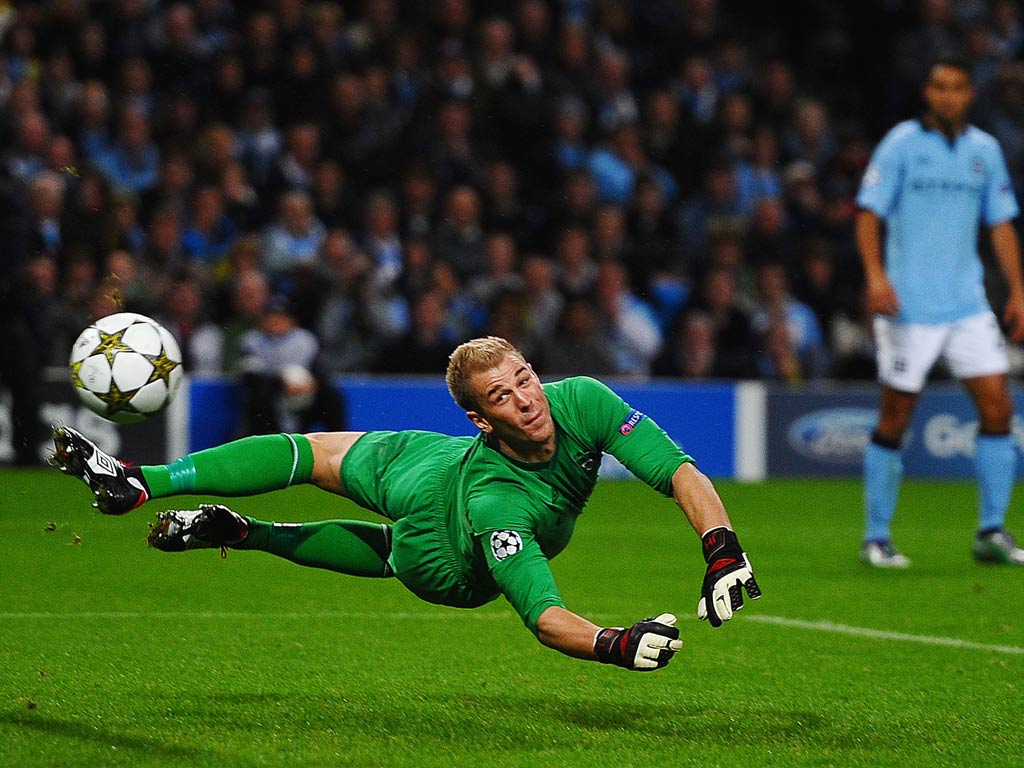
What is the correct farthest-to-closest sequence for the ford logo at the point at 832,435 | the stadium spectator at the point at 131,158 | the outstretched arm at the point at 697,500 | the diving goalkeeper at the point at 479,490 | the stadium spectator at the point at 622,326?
the stadium spectator at the point at 622,326, the ford logo at the point at 832,435, the stadium spectator at the point at 131,158, the outstretched arm at the point at 697,500, the diving goalkeeper at the point at 479,490

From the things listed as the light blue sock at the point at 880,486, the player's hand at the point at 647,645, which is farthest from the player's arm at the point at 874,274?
the player's hand at the point at 647,645

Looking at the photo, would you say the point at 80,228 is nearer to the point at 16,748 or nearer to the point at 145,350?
the point at 145,350

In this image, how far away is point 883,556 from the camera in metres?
7.65

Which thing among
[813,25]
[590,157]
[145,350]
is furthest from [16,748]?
[813,25]

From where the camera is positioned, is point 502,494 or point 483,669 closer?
point 502,494

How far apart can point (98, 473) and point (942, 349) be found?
173 inches

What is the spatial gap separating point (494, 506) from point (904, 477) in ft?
28.2

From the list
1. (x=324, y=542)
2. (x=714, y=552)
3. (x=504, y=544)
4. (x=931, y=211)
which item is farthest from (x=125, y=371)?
(x=931, y=211)

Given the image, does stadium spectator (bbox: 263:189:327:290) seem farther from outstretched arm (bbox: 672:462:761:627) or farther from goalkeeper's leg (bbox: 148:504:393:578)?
outstretched arm (bbox: 672:462:761:627)

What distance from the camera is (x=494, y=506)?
167 inches

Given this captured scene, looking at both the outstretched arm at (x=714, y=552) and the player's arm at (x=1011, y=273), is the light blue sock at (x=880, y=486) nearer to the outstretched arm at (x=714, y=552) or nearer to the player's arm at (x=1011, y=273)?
the player's arm at (x=1011, y=273)

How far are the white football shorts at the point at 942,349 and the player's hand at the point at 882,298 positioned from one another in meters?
0.16

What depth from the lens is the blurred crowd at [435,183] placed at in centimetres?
1141

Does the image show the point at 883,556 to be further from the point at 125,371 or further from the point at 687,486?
the point at 125,371
